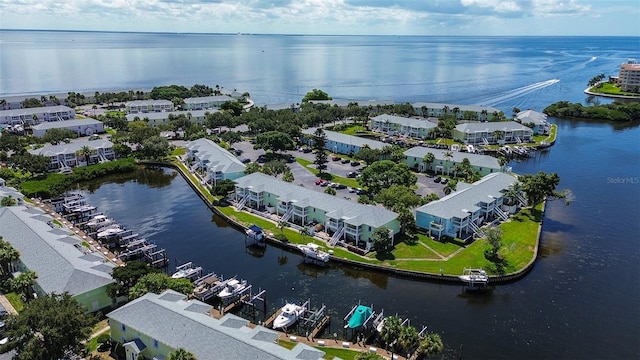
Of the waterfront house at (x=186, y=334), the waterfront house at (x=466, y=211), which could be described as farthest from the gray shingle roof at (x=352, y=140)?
the waterfront house at (x=186, y=334)

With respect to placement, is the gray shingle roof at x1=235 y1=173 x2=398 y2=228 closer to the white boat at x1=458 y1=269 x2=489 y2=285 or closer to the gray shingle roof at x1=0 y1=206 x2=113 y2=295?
the white boat at x1=458 y1=269 x2=489 y2=285

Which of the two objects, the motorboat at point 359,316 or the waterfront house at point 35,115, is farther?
the waterfront house at point 35,115

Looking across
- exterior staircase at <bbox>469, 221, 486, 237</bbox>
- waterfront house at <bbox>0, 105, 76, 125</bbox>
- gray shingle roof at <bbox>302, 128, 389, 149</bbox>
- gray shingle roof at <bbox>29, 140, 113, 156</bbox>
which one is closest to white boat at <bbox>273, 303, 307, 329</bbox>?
exterior staircase at <bbox>469, 221, 486, 237</bbox>

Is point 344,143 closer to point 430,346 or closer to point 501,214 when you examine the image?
point 501,214

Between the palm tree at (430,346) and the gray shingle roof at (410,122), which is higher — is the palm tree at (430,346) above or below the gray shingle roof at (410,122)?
below

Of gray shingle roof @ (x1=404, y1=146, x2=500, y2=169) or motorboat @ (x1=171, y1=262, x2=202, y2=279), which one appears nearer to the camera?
motorboat @ (x1=171, y1=262, x2=202, y2=279)

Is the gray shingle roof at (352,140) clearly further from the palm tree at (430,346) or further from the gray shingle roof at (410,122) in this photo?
the palm tree at (430,346)
